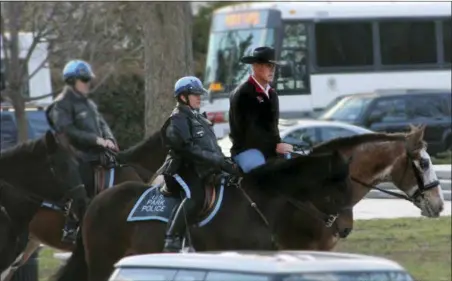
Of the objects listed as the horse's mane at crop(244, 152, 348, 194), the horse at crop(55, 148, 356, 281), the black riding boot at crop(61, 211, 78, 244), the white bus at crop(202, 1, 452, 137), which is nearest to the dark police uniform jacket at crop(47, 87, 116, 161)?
the black riding boot at crop(61, 211, 78, 244)

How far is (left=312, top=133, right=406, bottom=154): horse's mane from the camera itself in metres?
12.4

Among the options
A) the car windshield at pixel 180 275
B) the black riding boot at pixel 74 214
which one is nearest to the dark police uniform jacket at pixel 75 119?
the black riding boot at pixel 74 214

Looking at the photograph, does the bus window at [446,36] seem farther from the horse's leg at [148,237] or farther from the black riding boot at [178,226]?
the black riding boot at [178,226]

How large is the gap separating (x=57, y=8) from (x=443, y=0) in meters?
13.1

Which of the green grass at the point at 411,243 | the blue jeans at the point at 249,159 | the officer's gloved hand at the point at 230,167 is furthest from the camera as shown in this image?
the green grass at the point at 411,243

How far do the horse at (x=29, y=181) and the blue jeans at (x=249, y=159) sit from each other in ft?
8.05

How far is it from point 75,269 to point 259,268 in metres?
5.49

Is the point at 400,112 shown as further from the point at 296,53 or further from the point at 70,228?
the point at 70,228

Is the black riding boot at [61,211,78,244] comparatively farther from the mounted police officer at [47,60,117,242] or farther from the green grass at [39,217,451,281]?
the green grass at [39,217,451,281]

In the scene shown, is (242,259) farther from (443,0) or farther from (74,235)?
(443,0)

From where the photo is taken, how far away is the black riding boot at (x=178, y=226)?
11.9 m

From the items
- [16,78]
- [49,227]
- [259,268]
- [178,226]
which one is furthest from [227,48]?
[259,268]

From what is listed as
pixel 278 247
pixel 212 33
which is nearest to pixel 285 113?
pixel 212 33

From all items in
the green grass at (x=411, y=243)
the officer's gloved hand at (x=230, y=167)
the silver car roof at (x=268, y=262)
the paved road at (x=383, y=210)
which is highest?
the silver car roof at (x=268, y=262)
